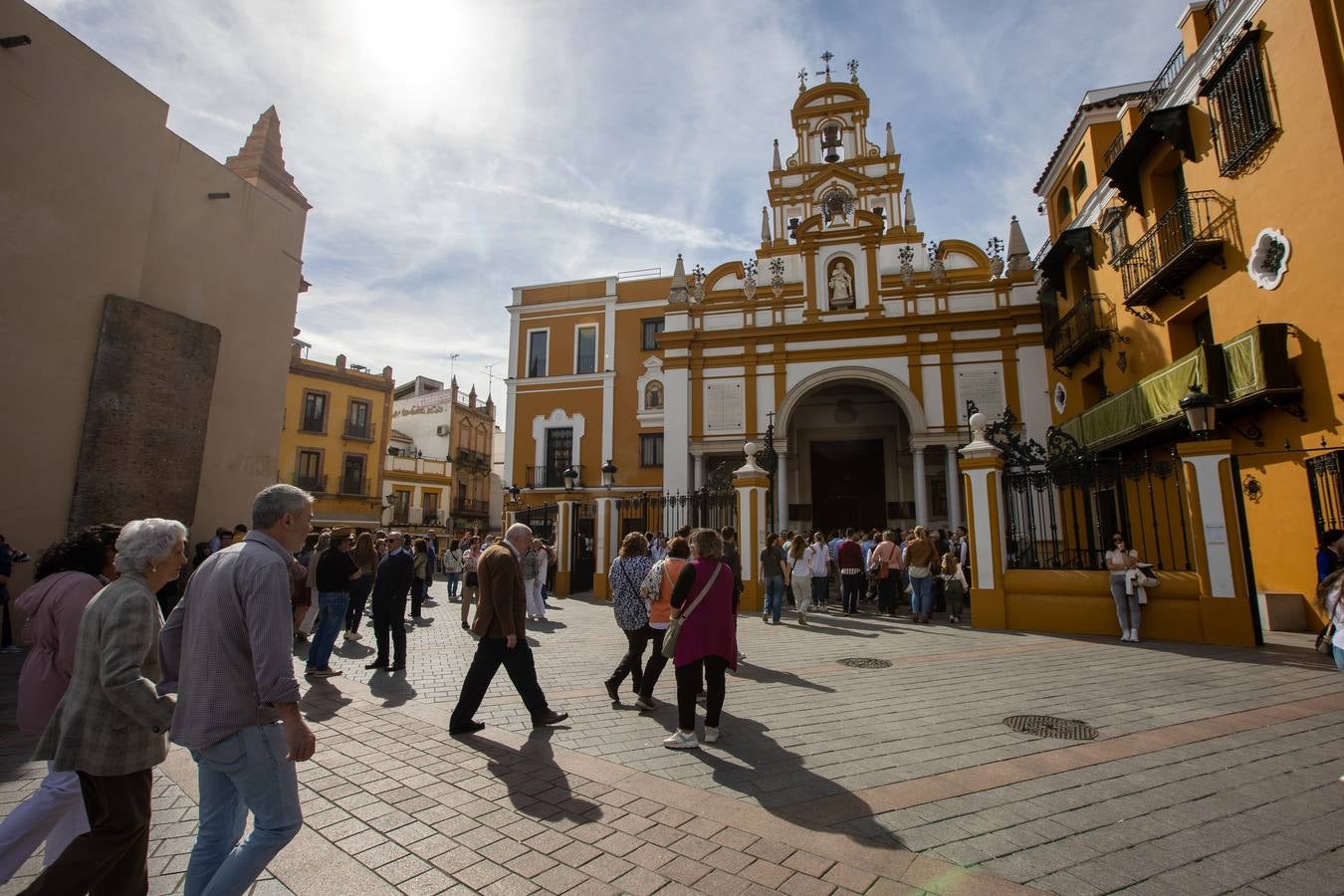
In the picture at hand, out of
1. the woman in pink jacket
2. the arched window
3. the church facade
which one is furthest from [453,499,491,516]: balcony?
the woman in pink jacket

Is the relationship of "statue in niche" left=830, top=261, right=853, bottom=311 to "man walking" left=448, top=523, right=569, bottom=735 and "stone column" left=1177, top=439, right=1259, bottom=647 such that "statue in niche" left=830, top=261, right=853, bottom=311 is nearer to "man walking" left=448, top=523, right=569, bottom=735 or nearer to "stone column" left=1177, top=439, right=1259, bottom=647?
"stone column" left=1177, top=439, right=1259, bottom=647

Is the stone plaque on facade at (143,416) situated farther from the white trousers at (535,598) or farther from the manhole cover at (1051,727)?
the manhole cover at (1051,727)

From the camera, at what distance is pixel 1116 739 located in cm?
471

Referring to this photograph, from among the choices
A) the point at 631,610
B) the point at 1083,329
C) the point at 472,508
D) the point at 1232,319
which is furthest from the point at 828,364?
A: the point at 472,508

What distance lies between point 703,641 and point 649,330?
24474 millimetres

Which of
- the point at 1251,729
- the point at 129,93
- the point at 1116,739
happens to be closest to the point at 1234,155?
the point at 1251,729

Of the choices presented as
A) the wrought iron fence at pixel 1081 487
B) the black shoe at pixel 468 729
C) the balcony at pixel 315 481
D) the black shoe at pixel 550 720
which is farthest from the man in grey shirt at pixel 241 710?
the balcony at pixel 315 481

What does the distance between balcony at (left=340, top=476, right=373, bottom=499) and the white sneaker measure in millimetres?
32061

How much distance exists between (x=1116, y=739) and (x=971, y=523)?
657 cm

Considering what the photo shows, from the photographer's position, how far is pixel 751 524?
13031 mm

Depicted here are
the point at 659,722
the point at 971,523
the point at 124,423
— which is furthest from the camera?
the point at 971,523

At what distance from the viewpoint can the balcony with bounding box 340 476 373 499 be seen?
32.6m

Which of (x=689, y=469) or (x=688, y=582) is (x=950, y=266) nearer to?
(x=689, y=469)

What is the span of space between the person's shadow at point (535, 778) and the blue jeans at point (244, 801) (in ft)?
4.87
